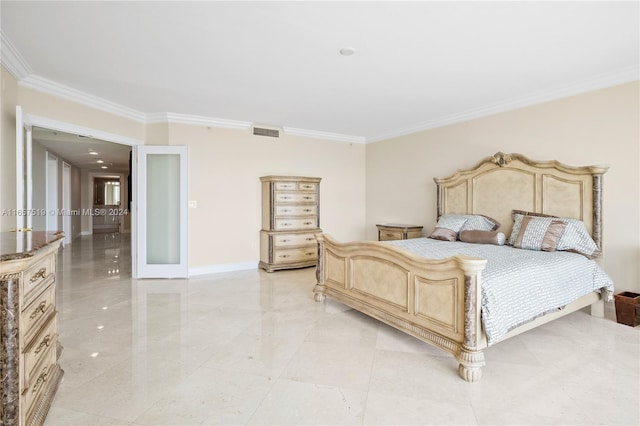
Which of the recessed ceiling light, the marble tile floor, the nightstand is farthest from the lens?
the nightstand

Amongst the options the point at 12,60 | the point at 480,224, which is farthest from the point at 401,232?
the point at 12,60

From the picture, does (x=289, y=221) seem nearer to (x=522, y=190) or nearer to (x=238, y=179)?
(x=238, y=179)

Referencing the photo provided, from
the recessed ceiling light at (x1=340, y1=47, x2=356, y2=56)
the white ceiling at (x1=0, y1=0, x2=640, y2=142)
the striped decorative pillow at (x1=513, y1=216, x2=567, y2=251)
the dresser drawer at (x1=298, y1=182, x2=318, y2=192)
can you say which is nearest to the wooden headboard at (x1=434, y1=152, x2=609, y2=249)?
the striped decorative pillow at (x1=513, y1=216, x2=567, y2=251)

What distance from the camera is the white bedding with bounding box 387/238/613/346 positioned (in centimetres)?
229

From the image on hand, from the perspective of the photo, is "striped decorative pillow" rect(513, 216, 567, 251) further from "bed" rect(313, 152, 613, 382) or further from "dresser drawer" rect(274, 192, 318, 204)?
"dresser drawer" rect(274, 192, 318, 204)

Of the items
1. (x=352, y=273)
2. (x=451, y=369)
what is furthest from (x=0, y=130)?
(x=451, y=369)

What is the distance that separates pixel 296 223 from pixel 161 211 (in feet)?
7.11

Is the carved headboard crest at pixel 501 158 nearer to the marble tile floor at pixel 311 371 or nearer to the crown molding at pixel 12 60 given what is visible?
the marble tile floor at pixel 311 371

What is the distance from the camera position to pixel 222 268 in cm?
538

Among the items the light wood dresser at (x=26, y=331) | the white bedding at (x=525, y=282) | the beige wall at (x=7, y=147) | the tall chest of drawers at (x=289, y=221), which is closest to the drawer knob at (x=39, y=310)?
the light wood dresser at (x=26, y=331)

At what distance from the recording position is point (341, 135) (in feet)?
21.4

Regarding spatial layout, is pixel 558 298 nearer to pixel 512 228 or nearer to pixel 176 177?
pixel 512 228

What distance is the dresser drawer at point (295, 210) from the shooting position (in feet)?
18.0

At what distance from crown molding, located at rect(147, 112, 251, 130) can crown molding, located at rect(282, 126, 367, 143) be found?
2.73ft
